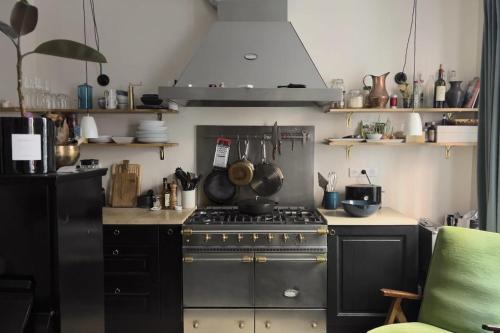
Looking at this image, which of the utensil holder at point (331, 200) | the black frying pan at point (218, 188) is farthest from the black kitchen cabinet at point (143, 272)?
the utensil holder at point (331, 200)

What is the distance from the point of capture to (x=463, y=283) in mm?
2051

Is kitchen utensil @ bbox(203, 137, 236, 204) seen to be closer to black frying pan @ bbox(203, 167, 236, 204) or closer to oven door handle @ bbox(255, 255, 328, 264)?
black frying pan @ bbox(203, 167, 236, 204)

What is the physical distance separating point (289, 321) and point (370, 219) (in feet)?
2.97

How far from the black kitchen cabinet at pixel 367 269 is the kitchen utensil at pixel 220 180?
3.18ft

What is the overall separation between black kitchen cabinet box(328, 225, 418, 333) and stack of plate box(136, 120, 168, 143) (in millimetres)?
1490

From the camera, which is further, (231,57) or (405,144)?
(405,144)

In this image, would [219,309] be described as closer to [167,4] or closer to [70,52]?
[70,52]

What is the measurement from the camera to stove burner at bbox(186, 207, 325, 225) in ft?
8.79

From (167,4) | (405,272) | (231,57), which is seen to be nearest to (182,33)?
(167,4)

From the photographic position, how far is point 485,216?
2.52m

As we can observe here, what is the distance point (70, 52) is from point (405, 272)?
94.0 inches

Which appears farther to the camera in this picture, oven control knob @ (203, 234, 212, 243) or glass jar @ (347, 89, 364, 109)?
glass jar @ (347, 89, 364, 109)

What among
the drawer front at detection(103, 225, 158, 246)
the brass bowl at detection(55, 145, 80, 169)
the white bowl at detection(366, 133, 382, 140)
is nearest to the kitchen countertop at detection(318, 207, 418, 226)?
the white bowl at detection(366, 133, 382, 140)

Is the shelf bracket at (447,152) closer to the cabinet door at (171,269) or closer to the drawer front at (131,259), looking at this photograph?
the cabinet door at (171,269)
